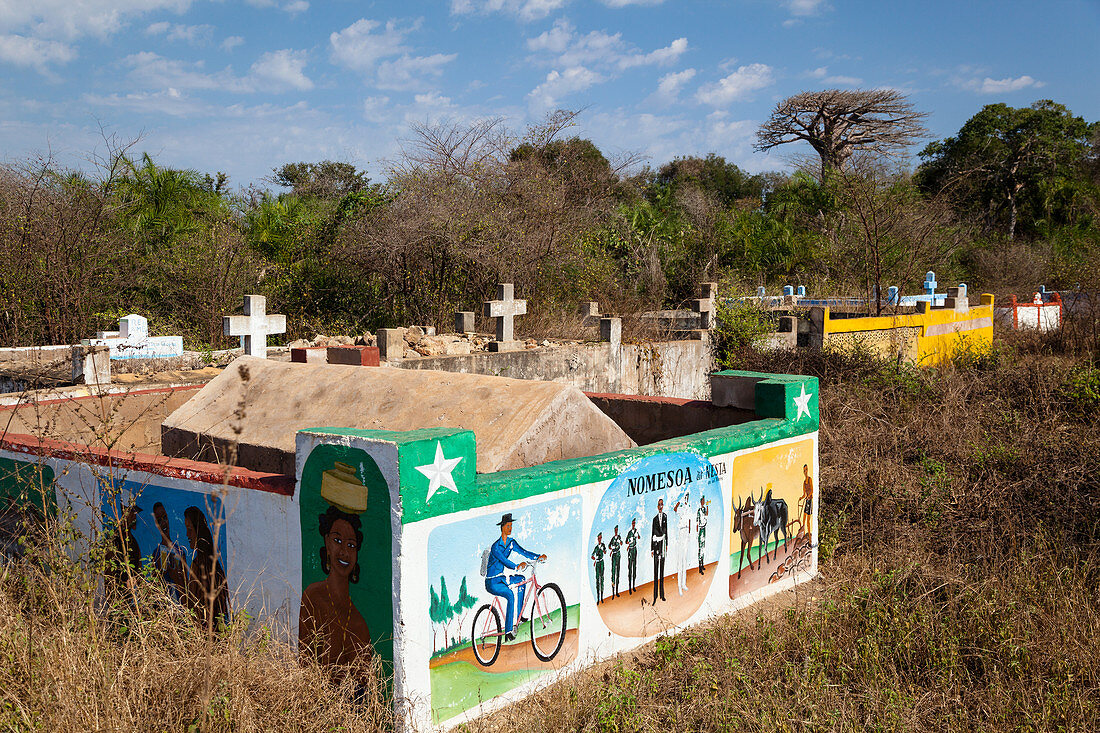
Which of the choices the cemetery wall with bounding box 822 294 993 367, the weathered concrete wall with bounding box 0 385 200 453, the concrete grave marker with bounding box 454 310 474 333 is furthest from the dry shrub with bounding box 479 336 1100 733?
the concrete grave marker with bounding box 454 310 474 333

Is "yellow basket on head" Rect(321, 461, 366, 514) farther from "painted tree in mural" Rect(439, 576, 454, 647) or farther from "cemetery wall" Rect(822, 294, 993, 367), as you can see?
"cemetery wall" Rect(822, 294, 993, 367)

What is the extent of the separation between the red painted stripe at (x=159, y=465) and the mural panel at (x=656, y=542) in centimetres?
161

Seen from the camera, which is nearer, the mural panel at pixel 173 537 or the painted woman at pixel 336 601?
the painted woman at pixel 336 601

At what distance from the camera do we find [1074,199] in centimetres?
3178

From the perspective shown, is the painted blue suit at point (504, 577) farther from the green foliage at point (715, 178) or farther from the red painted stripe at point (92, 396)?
the green foliage at point (715, 178)

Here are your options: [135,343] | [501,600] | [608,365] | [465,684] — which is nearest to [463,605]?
[501,600]

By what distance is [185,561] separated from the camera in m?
4.10

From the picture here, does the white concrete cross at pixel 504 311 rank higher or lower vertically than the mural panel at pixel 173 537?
higher

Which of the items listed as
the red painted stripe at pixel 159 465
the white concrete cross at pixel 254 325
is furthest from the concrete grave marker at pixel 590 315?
the red painted stripe at pixel 159 465

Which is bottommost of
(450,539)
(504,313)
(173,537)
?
(173,537)

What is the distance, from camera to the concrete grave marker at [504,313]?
33.5ft

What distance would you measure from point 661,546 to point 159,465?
2701mm

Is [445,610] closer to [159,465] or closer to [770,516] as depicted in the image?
[159,465]

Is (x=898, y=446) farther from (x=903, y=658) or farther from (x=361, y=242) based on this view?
(x=361, y=242)
